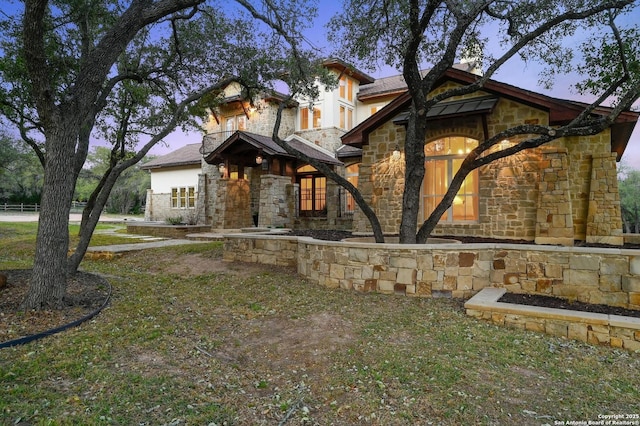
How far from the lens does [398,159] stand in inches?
440

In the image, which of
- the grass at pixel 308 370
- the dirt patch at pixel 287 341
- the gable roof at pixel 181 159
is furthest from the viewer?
the gable roof at pixel 181 159

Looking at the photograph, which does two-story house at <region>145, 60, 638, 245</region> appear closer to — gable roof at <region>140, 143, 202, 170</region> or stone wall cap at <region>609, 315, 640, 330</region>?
stone wall cap at <region>609, 315, 640, 330</region>

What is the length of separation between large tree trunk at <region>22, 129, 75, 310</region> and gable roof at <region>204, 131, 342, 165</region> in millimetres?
9909

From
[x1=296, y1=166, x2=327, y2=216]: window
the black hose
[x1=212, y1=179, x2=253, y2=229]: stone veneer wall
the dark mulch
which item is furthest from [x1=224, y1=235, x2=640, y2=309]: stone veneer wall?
[x1=296, y1=166, x2=327, y2=216]: window

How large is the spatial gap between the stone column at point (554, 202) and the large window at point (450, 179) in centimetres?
170

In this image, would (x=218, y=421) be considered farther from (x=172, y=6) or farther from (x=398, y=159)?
(x=398, y=159)

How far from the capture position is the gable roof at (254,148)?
15.6 meters

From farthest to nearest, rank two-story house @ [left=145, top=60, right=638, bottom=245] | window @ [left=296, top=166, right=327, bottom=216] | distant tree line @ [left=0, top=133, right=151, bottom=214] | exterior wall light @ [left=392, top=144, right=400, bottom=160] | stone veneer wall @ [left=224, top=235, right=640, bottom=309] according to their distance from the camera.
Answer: distant tree line @ [left=0, top=133, right=151, bottom=214] < window @ [left=296, top=166, right=327, bottom=216] < exterior wall light @ [left=392, top=144, right=400, bottom=160] < two-story house @ [left=145, top=60, right=638, bottom=245] < stone veneer wall @ [left=224, top=235, right=640, bottom=309]

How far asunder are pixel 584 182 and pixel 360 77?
40.5ft

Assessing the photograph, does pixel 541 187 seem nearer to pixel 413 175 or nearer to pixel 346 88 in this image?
pixel 413 175

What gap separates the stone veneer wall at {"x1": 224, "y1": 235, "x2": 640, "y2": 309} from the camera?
5.45 m

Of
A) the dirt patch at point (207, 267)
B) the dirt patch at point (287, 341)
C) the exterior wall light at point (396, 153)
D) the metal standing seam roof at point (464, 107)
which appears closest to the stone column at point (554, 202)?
the metal standing seam roof at point (464, 107)

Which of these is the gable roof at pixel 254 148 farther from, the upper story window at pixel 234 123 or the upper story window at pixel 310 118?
the upper story window at pixel 234 123

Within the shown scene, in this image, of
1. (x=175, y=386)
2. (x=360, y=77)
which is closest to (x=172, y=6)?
(x=175, y=386)
